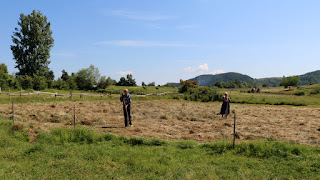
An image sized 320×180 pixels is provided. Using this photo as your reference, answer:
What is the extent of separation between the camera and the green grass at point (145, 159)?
5.97m

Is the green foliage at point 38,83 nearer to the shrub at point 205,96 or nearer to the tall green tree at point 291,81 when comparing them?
the shrub at point 205,96

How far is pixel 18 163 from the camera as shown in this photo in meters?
6.79

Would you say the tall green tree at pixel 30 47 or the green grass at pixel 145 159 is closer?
the green grass at pixel 145 159

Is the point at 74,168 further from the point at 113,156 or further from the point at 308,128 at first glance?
the point at 308,128

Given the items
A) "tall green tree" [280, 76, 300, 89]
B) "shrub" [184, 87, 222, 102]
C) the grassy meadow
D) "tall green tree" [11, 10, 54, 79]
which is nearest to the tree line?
"tall green tree" [11, 10, 54, 79]

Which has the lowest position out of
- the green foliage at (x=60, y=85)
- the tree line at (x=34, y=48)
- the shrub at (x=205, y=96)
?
the shrub at (x=205, y=96)

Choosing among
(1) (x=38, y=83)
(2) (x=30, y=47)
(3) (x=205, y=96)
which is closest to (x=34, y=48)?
(2) (x=30, y=47)

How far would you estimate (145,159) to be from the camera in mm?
6969

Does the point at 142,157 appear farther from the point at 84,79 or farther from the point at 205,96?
the point at 84,79

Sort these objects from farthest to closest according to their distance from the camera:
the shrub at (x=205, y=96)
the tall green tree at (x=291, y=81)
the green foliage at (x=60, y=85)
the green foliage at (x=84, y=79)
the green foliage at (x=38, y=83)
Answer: the tall green tree at (x=291, y=81), the green foliage at (x=84, y=79), the green foliage at (x=60, y=85), the green foliage at (x=38, y=83), the shrub at (x=205, y=96)

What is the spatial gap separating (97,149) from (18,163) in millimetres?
2386

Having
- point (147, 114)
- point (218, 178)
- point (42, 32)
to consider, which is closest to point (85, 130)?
point (218, 178)

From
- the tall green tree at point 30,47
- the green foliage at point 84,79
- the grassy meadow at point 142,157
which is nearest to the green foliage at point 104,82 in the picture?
the green foliage at point 84,79

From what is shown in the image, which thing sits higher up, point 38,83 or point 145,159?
point 38,83
